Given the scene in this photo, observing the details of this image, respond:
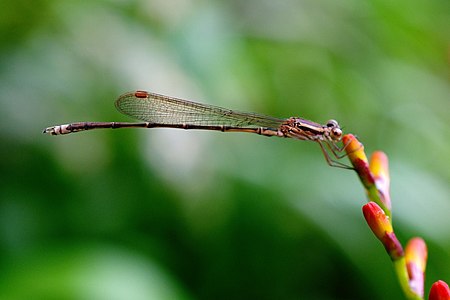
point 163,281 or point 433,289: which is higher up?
point 163,281

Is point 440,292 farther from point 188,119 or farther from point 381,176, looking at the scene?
point 188,119

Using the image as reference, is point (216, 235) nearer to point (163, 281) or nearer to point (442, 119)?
point (163, 281)

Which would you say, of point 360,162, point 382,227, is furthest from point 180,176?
point 382,227

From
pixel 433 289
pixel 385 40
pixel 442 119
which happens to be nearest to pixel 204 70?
pixel 385 40

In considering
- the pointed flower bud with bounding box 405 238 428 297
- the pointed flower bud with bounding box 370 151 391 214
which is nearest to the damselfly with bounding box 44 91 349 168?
the pointed flower bud with bounding box 370 151 391 214

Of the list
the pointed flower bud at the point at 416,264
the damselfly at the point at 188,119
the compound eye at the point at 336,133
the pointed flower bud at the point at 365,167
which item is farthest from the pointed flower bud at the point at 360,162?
the damselfly at the point at 188,119

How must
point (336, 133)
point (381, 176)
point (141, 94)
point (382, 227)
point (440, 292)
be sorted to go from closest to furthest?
point (440, 292) → point (382, 227) → point (381, 176) → point (336, 133) → point (141, 94)

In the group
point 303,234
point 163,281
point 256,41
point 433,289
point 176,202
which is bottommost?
point 433,289
